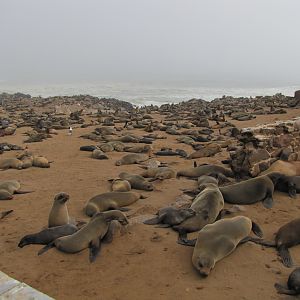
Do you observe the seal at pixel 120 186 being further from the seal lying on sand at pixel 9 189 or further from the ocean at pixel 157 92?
the ocean at pixel 157 92

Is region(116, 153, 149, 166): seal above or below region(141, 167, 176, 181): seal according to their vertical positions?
below

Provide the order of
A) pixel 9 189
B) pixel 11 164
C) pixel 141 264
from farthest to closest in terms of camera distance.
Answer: pixel 11 164 → pixel 9 189 → pixel 141 264

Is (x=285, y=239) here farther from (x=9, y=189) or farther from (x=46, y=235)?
(x=9, y=189)

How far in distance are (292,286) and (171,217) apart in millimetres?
1840

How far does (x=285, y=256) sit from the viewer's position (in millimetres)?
4105

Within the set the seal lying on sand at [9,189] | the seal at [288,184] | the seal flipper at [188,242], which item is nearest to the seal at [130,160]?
the seal lying on sand at [9,189]

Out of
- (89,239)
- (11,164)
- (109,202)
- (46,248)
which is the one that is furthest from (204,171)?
(11,164)

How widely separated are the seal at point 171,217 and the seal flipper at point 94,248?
2.68 feet

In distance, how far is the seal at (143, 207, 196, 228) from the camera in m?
4.89

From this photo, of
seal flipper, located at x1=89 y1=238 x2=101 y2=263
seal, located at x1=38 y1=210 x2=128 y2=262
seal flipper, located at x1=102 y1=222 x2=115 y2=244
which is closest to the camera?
seal flipper, located at x1=89 y1=238 x2=101 y2=263

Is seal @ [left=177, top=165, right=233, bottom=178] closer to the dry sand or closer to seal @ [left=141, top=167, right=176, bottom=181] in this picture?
seal @ [left=141, top=167, right=176, bottom=181]

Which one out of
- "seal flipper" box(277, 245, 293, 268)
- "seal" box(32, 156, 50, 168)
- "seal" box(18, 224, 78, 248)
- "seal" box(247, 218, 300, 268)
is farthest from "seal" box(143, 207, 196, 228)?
"seal" box(32, 156, 50, 168)

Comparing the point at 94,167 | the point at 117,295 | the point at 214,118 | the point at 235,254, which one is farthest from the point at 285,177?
the point at 214,118

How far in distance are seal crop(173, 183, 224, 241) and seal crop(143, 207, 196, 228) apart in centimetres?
8
